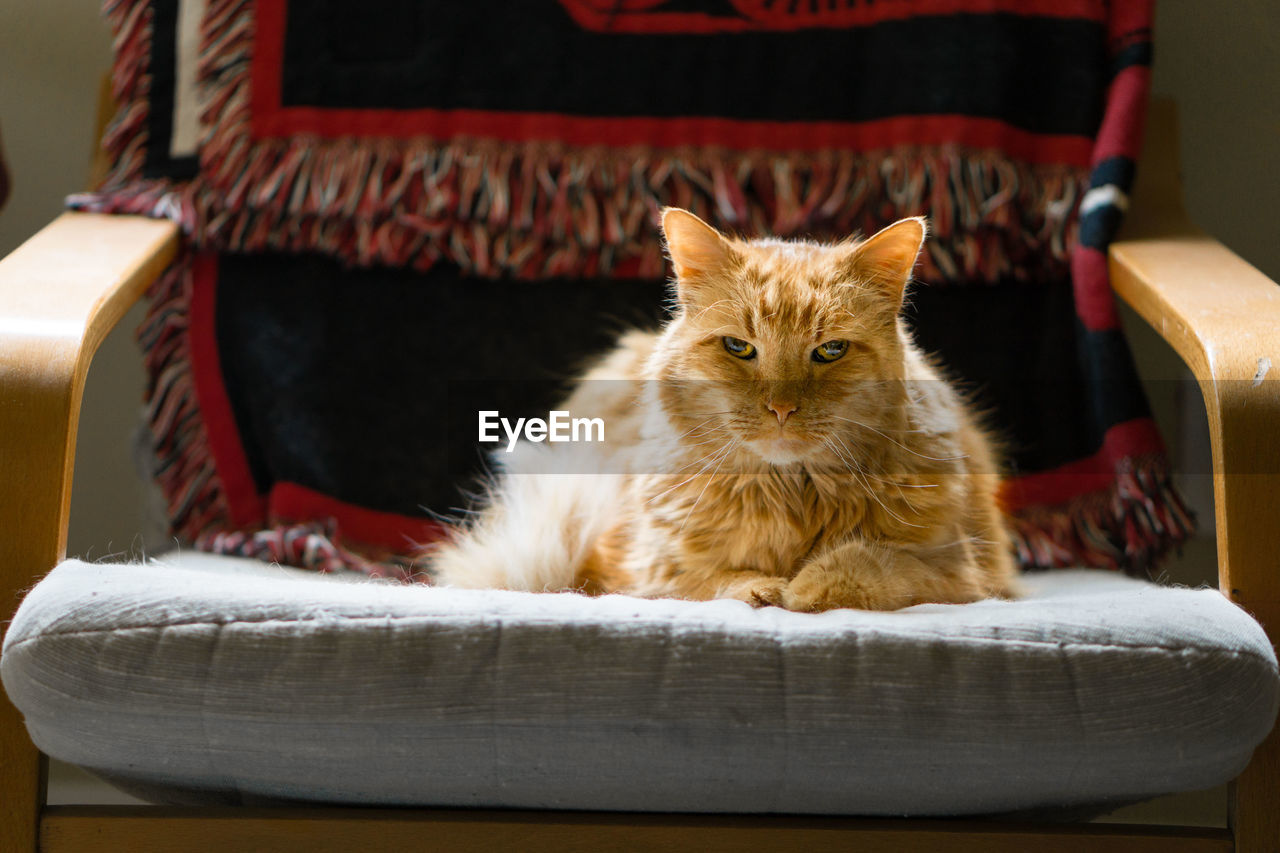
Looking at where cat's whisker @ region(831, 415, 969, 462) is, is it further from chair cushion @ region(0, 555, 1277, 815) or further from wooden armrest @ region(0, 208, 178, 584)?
wooden armrest @ region(0, 208, 178, 584)

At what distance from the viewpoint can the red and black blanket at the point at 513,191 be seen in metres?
1.48

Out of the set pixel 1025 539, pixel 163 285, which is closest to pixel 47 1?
Answer: pixel 163 285

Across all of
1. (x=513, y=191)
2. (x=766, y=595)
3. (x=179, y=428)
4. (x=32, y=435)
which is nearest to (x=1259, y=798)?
(x=766, y=595)

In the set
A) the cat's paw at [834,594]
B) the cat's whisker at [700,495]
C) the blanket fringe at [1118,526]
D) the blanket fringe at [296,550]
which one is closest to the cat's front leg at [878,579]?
the cat's paw at [834,594]

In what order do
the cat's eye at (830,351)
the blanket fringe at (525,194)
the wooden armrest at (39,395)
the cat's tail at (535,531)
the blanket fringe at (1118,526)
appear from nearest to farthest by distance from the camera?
the wooden armrest at (39,395)
the cat's eye at (830,351)
the cat's tail at (535,531)
the blanket fringe at (1118,526)
the blanket fringe at (525,194)

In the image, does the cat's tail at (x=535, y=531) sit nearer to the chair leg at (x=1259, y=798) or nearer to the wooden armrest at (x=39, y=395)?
the wooden armrest at (x=39, y=395)

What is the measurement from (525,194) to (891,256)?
2.29 feet

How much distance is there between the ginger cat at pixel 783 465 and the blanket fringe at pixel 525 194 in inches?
16.2

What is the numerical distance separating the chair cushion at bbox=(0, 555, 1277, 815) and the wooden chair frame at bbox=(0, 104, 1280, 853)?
26 millimetres

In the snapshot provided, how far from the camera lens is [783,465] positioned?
984 millimetres

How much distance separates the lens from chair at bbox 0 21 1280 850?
0.76 metres

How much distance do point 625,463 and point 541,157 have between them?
56 cm

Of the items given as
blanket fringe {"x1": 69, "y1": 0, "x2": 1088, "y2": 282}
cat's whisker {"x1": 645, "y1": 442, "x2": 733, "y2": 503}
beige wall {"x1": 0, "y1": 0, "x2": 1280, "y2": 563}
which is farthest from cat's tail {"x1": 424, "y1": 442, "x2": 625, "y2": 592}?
beige wall {"x1": 0, "y1": 0, "x2": 1280, "y2": 563}

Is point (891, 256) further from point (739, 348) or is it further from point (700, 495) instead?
point (700, 495)
